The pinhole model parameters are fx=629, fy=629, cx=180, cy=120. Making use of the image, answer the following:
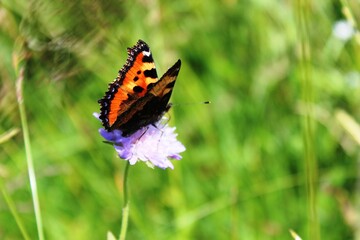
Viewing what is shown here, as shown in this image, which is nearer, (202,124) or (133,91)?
(133,91)

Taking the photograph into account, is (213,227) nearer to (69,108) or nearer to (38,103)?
(69,108)

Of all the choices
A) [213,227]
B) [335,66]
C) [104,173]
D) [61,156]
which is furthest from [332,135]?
[61,156]

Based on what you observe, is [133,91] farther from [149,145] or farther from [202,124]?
[202,124]

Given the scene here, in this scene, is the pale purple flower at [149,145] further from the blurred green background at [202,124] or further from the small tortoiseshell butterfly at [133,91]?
the blurred green background at [202,124]

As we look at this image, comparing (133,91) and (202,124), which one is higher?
(133,91)

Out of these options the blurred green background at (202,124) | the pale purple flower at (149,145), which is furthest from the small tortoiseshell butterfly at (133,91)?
the blurred green background at (202,124)

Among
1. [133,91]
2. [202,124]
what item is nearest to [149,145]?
[133,91]
